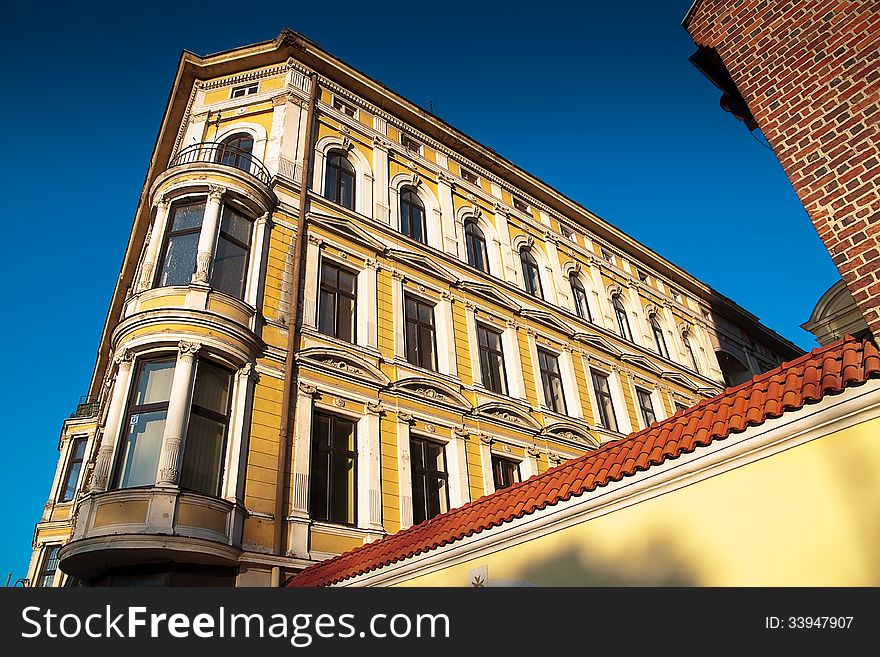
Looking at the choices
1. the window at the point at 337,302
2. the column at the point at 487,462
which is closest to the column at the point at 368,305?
the window at the point at 337,302

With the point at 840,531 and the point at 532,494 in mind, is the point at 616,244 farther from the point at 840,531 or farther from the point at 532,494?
the point at 840,531

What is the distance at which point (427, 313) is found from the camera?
18.4m

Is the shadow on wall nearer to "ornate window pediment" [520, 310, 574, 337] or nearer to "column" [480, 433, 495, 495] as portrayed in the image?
"column" [480, 433, 495, 495]

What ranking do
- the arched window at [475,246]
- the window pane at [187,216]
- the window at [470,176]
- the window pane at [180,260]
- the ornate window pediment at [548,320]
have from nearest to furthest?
1. the window pane at [180,260]
2. the window pane at [187,216]
3. the ornate window pediment at [548,320]
4. the arched window at [475,246]
5. the window at [470,176]

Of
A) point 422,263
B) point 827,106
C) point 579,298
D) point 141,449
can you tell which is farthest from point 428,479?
point 579,298

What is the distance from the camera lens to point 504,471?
1719 cm

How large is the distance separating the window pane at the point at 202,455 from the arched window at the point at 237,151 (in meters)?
8.16

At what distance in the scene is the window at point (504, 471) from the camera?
55.2 ft

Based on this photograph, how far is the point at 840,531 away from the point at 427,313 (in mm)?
14125

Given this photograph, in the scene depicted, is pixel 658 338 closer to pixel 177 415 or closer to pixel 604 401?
pixel 604 401

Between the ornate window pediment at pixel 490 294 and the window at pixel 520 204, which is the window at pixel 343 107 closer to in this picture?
the ornate window pediment at pixel 490 294
